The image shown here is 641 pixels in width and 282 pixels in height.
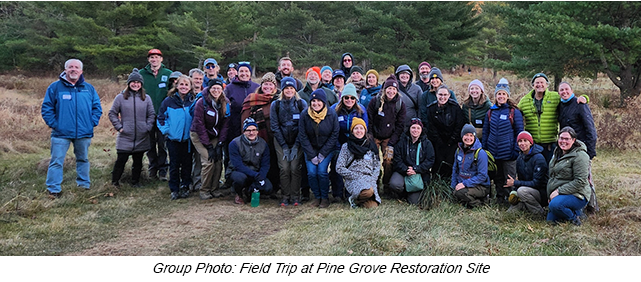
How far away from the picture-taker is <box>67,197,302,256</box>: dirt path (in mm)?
4773

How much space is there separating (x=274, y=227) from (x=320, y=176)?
114 centimetres

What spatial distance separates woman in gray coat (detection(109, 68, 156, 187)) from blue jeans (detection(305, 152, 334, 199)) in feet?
9.00

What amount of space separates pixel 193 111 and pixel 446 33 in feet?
65.0

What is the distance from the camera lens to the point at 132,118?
23.2 feet

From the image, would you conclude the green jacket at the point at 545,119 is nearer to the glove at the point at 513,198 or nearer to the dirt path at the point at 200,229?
the glove at the point at 513,198

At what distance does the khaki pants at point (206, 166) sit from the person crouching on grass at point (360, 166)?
6.21 feet

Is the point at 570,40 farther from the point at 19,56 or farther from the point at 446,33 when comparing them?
the point at 19,56

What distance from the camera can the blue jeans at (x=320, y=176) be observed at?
251 inches


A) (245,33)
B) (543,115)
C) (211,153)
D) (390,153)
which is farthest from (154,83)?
(245,33)

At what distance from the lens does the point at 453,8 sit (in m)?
23.8

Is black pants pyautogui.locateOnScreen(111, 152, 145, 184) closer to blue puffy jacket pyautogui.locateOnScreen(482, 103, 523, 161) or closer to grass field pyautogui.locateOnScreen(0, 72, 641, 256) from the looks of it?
grass field pyautogui.locateOnScreen(0, 72, 641, 256)

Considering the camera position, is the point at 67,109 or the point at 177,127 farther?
the point at 177,127

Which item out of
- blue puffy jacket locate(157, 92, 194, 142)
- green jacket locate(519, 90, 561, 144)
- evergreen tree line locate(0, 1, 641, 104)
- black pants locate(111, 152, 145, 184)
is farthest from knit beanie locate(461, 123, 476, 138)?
evergreen tree line locate(0, 1, 641, 104)

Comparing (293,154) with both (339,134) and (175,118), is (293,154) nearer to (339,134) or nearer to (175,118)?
(339,134)
